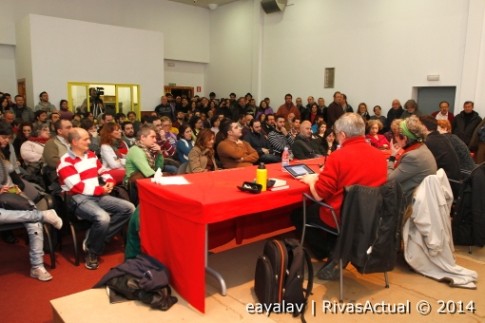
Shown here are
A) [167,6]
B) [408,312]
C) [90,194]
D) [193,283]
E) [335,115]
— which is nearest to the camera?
[193,283]

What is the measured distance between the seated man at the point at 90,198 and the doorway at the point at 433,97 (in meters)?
7.65

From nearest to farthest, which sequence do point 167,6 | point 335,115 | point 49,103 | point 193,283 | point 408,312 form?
point 193,283 < point 408,312 < point 49,103 < point 335,115 < point 167,6

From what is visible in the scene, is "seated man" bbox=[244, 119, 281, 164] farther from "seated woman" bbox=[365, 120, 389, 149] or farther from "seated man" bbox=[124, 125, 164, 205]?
"seated man" bbox=[124, 125, 164, 205]

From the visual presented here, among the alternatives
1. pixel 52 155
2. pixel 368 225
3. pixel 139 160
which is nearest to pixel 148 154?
pixel 139 160

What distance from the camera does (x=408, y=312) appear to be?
2424mm

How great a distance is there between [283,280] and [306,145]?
318 cm

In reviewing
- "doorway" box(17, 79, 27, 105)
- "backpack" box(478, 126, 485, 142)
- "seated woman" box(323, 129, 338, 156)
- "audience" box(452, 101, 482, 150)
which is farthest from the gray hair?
"doorway" box(17, 79, 27, 105)

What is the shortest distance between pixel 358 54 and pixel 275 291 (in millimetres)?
8780

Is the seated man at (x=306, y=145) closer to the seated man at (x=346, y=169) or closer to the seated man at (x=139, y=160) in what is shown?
the seated man at (x=139, y=160)

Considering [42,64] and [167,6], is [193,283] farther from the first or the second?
[167,6]

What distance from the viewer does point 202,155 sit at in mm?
4316

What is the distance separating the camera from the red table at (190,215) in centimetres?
222

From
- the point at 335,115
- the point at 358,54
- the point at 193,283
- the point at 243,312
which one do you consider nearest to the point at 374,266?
the point at 243,312

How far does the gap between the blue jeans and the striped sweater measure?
7cm
